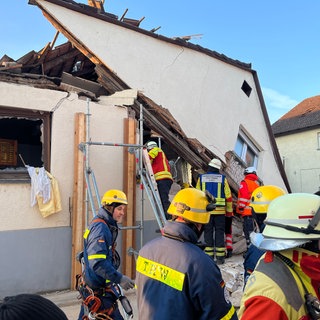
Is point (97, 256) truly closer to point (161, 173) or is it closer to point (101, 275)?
point (101, 275)

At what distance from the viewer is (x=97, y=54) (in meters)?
6.78

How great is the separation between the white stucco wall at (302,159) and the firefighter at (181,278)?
1943 centimetres

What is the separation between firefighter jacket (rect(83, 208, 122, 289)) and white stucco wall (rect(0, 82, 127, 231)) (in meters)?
2.40

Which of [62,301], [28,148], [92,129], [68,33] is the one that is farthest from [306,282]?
[28,148]

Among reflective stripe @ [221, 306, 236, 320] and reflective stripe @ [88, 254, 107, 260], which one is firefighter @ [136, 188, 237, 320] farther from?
reflective stripe @ [88, 254, 107, 260]

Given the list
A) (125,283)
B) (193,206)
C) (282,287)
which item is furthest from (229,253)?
(282,287)

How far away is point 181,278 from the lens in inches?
80.6

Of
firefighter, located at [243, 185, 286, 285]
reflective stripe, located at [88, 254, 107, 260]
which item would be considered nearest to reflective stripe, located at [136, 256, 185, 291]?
reflective stripe, located at [88, 254, 107, 260]

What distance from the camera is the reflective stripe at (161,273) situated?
2.05 meters

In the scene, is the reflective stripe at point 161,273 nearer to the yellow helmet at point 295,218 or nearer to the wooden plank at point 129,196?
the yellow helmet at point 295,218

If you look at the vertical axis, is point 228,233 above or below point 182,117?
below

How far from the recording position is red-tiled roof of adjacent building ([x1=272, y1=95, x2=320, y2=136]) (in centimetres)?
2130

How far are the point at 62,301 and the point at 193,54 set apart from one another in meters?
6.12

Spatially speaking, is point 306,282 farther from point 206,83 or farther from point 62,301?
point 206,83
